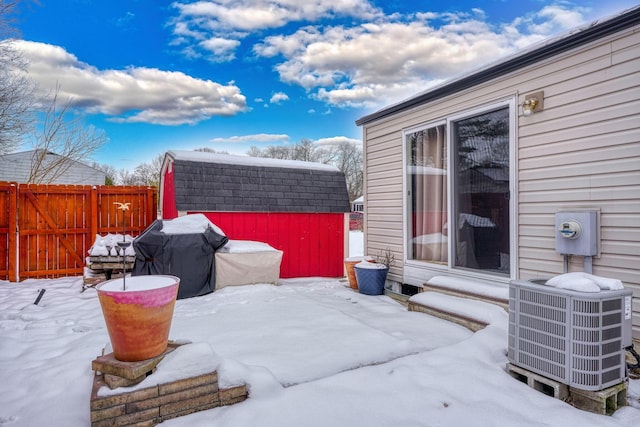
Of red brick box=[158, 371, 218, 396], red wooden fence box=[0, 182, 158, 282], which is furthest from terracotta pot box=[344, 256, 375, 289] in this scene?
red wooden fence box=[0, 182, 158, 282]

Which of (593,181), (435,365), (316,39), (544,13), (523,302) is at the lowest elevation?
(435,365)

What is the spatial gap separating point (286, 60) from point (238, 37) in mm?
2203

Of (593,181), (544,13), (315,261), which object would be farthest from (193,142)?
(593,181)

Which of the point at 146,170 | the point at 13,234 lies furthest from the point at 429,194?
the point at 146,170

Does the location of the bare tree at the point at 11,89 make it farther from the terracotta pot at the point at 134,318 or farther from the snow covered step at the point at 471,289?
the snow covered step at the point at 471,289

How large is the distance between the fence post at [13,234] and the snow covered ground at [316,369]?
223 centimetres

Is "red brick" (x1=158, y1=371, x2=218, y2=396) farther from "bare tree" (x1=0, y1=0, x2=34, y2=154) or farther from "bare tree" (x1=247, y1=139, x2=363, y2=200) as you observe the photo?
"bare tree" (x1=247, y1=139, x2=363, y2=200)

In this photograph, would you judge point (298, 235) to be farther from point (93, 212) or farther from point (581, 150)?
point (581, 150)

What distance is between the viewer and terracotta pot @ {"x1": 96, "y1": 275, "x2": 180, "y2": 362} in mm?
1867

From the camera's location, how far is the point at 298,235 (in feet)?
23.7

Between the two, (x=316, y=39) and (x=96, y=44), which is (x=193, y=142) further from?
(x=316, y=39)

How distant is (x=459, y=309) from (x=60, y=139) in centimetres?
1337

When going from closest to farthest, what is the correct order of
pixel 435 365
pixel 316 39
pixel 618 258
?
pixel 435 365 < pixel 618 258 < pixel 316 39

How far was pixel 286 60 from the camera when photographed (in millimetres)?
11695
